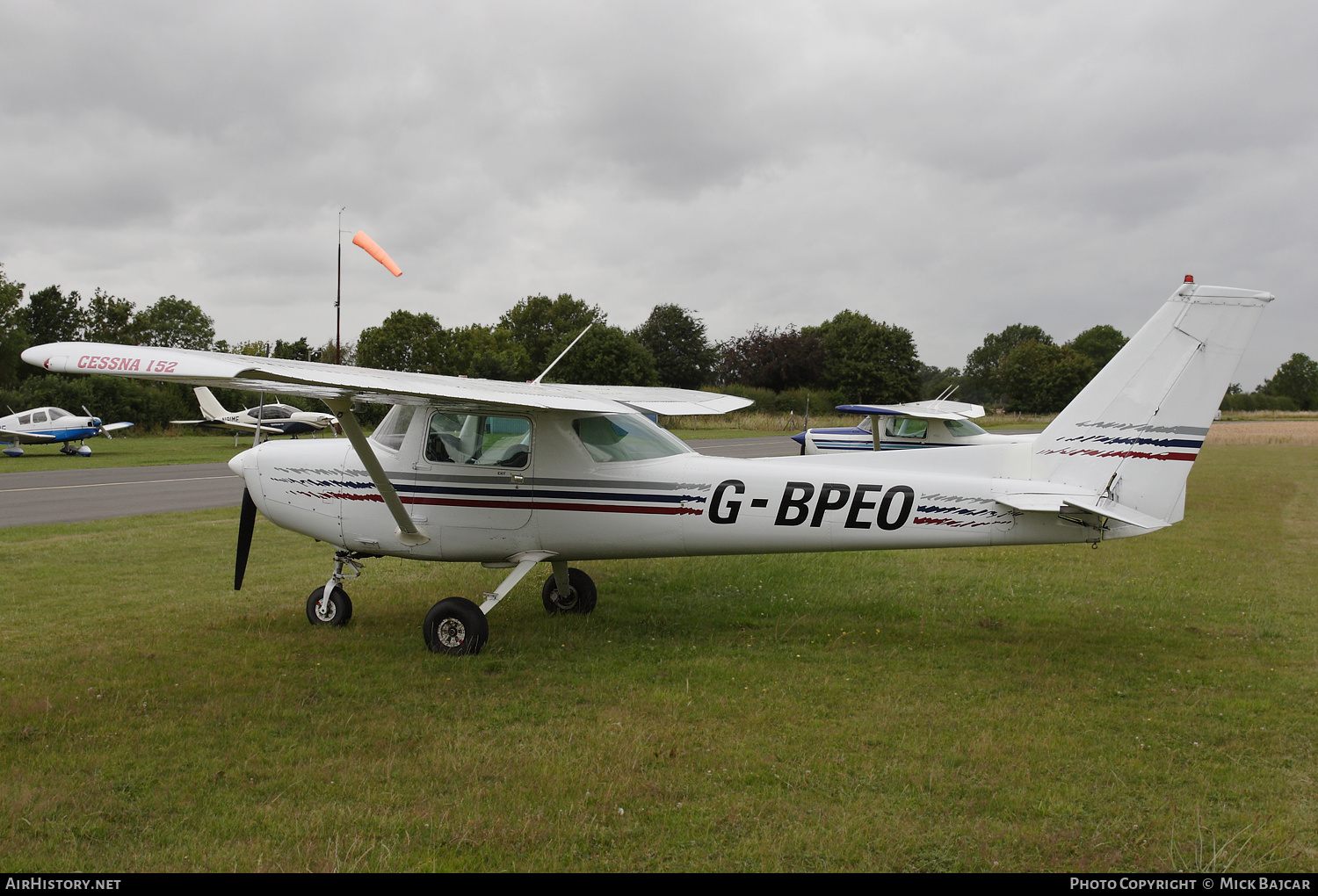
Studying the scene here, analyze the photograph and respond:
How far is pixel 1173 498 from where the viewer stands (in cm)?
597

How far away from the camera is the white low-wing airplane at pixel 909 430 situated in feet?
60.0

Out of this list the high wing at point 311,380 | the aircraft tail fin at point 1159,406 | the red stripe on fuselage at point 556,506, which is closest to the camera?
the high wing at point 311,380

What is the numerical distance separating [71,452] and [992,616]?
3052cm

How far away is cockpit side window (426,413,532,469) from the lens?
257 inches

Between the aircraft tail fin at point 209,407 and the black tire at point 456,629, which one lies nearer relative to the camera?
the black tire at point 456,629

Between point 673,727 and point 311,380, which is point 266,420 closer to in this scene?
point 311,380

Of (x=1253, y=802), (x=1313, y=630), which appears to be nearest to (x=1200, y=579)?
(x=1313, y=630)

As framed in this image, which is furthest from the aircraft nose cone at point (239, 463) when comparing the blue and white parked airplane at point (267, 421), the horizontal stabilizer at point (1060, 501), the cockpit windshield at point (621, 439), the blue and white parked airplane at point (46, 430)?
the blue and white parked airplane at point (267, 421)

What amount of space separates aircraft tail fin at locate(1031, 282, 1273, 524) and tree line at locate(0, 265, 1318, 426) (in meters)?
34.1

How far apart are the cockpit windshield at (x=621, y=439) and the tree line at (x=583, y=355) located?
107 ft

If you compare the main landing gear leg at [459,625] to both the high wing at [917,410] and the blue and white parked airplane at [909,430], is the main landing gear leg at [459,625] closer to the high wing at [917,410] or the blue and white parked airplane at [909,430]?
the blue and white parked airplane at [909,430]

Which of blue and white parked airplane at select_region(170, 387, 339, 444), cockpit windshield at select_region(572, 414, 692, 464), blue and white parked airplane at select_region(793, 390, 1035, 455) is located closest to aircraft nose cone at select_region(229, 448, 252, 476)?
cockpit windshield at select_region(572, 414, 692, 464)

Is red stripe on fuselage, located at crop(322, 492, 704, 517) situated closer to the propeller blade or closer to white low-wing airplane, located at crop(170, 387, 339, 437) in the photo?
the propeller blade
